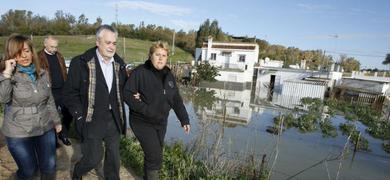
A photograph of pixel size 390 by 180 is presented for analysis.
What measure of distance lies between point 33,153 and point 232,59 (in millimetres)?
29287

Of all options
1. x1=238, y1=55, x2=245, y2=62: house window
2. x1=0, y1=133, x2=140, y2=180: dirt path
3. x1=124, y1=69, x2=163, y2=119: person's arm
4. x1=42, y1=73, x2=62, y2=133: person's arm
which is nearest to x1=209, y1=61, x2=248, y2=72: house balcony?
x1=238, y1=55, x2=245, y2=62: house window

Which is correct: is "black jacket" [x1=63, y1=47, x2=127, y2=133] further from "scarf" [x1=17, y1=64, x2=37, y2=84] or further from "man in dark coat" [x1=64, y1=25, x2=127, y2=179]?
"scarf" [x1=17, y1=64, x2=37, y2=84]

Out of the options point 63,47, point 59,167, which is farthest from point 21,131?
point 63,47

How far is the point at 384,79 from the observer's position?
29.1 m

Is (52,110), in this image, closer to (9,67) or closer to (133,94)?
(9,67)

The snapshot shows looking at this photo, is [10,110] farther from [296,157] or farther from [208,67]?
[208,67]

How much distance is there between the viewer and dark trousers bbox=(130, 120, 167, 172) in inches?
114

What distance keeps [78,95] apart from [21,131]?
21.4 inches

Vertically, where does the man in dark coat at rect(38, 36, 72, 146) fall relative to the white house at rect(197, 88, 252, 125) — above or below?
above

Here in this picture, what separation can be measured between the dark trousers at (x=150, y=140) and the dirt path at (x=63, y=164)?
3.15ft

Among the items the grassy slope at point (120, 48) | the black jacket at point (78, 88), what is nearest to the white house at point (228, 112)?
the black jacket at point (78, 88)

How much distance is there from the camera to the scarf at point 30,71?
2.49 meters

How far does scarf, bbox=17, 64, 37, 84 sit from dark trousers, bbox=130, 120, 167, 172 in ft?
3.16

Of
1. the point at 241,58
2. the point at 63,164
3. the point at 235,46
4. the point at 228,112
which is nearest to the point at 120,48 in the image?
the point at 235,46
